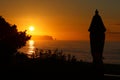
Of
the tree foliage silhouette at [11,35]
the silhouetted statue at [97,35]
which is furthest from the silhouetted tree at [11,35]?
the silhouetted statue at [97,35]

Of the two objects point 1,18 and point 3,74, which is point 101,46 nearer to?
point 3,74

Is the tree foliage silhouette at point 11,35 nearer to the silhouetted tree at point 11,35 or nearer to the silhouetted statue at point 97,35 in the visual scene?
the silhouetted tree at point 11,35

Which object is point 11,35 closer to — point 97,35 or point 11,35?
point 11,35

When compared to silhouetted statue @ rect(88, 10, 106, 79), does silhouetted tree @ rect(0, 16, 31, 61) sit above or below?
above

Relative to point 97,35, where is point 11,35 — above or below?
above

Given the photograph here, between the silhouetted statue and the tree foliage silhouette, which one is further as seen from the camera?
the tree foliage silhouette

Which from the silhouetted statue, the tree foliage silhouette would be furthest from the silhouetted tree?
the silhouetted statue

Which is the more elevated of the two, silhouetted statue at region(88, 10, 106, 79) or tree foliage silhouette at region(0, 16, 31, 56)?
tree foliage silhouette at region(0, 16, 31, 56)

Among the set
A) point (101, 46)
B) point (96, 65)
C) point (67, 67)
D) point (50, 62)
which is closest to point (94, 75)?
point (96, 65)

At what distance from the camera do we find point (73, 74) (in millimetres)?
12945

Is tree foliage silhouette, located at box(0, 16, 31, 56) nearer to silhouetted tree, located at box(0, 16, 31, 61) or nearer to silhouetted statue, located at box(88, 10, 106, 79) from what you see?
silhouetted tree, located at box(0, 16, 31, 61)

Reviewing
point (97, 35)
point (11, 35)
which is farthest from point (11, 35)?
point (97, 35)

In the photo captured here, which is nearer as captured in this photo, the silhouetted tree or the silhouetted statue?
the silhouetted statue

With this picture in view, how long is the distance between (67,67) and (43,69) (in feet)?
3.64
